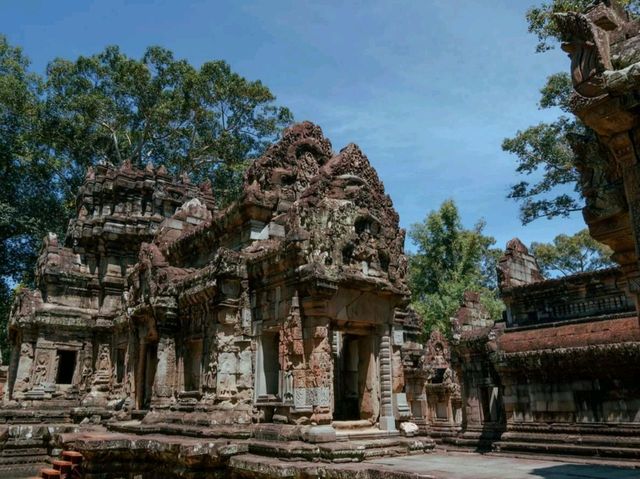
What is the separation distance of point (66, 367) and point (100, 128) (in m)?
16.4

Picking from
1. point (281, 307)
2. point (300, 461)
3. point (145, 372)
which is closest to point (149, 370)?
point (145, 372)

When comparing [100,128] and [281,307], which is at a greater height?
[100,128]

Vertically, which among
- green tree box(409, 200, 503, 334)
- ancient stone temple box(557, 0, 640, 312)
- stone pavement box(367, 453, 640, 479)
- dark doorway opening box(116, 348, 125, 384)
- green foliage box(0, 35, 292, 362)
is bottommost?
stone pavement box(367, 453, 640, 479)

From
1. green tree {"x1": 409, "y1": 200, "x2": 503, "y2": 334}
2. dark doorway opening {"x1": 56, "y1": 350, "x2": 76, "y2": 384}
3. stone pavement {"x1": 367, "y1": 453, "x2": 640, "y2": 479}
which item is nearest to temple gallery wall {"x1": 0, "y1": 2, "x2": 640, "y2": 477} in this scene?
dark doorway opening {"x1": 56, "y1": 350, "x2": 76, "y2": 384}

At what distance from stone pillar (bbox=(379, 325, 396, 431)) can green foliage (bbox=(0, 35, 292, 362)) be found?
22443 millimetres

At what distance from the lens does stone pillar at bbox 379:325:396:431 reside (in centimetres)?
923

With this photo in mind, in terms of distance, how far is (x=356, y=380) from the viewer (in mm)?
10883

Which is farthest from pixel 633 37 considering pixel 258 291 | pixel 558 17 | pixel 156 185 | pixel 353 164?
pixel 156 185

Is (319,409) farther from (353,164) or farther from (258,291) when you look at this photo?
(353,164)

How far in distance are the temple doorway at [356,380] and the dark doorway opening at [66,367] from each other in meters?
11.7

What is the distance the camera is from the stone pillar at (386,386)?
9.23m

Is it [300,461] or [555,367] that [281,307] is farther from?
[555,367]

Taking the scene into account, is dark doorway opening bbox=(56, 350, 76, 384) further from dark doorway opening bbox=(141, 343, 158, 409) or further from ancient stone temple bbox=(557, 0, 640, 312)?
ancient stone temple bbox=(557, 0, 640, 312)

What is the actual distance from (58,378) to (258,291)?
40.7 feet
